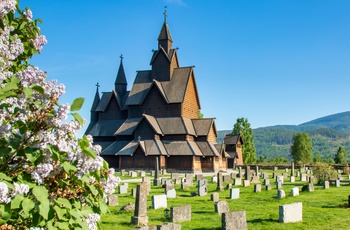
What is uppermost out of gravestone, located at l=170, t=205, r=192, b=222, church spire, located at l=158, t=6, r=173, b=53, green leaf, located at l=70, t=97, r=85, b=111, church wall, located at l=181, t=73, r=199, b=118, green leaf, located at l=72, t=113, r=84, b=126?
church spire, located at l=158, t=6, r=173, b=53

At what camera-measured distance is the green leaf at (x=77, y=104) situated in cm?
315

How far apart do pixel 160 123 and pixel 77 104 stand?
49.2 m

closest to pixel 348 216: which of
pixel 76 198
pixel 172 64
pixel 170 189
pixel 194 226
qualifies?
pixel 194 226

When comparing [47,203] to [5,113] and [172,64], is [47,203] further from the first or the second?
[172,64]

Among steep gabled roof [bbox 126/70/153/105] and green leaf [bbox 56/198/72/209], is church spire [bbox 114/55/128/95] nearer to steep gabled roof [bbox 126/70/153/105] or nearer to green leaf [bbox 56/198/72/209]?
steep gabled roof [bbox 126/70/153/105]

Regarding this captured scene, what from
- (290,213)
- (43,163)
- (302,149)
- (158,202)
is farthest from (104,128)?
(302,149)

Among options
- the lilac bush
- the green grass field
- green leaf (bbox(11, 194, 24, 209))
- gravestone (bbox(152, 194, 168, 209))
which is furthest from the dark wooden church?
green leaf (bbox(11, 194, 24, 209))

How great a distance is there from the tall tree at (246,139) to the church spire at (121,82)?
28.4 metres

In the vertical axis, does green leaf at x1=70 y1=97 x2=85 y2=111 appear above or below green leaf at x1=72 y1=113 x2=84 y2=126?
above

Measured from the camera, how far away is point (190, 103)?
55.9 meters

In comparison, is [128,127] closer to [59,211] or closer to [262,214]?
[262,214]

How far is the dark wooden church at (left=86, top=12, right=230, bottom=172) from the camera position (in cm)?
4869

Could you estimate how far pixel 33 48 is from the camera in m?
4.80

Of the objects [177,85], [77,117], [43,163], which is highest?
[177,85]
